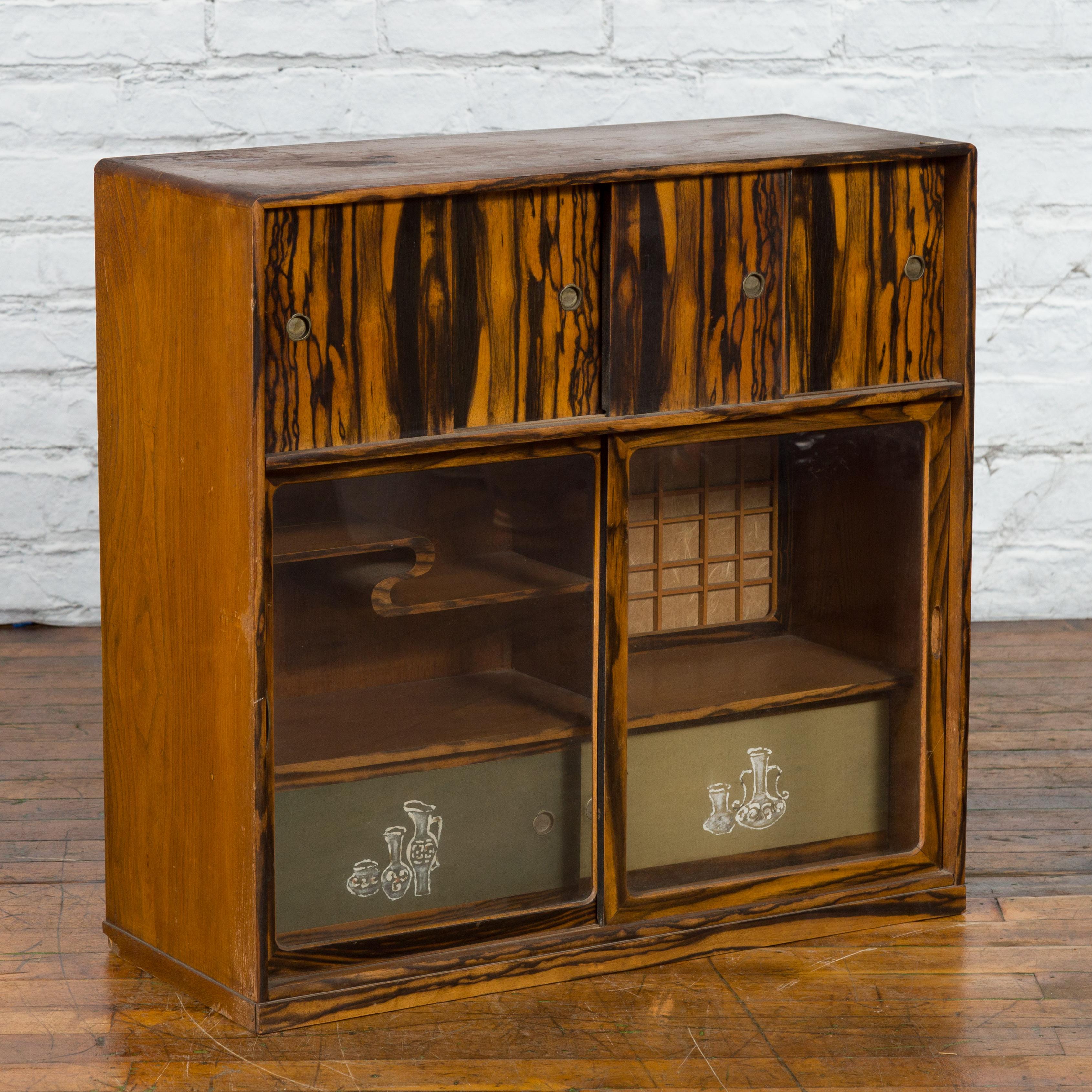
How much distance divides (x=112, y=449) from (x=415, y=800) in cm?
53

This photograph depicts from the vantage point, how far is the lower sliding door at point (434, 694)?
82.7 inches

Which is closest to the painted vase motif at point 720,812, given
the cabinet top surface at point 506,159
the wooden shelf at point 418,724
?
the wooden shelf at point 418,724

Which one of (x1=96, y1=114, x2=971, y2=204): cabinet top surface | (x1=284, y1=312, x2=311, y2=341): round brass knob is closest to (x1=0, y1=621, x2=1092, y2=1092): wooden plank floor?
(x1=284, y1=312, x2=311, y2=341): round brass knob

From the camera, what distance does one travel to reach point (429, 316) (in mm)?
2051

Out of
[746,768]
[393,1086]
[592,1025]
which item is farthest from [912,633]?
[393,1086]

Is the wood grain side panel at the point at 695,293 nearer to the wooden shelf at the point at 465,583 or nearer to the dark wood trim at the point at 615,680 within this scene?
the dark wood trim at the point at 615,680

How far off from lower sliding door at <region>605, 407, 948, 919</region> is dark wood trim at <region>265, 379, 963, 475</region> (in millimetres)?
37

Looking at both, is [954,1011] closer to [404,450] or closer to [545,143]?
[404,450]

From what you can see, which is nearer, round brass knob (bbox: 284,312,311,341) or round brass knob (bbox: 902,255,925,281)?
round brass knob (bbox: 284,312,311,341)

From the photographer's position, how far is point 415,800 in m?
2.21

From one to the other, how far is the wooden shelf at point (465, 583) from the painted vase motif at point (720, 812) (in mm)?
343

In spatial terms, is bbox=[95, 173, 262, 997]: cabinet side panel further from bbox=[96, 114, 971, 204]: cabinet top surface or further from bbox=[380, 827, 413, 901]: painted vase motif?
bbox=[380, 827, 413, 901]: painted vase motif

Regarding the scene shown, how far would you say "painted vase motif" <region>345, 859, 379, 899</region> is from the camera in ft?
7.14

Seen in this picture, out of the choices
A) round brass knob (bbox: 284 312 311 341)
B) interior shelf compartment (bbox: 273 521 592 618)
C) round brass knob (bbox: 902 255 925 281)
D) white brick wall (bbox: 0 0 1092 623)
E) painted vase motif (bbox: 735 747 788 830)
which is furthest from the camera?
white brick wall (bbox: 0 0 1092 623)
